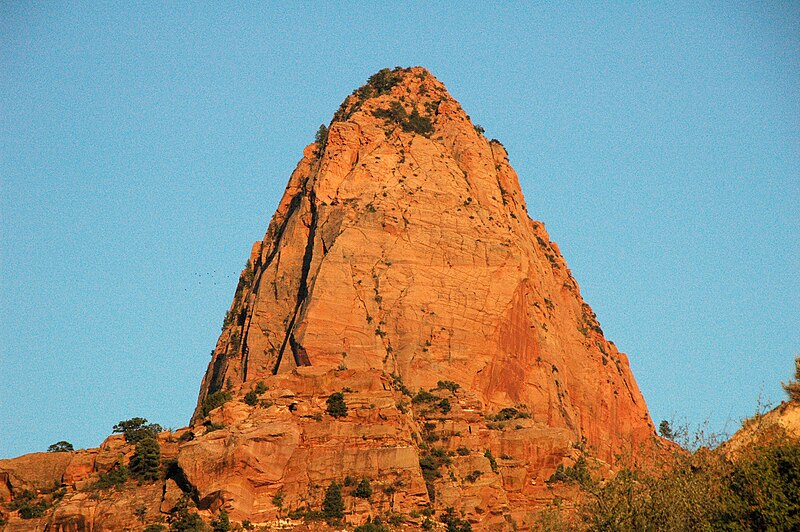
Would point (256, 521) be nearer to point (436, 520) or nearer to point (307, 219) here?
point (436, 520)

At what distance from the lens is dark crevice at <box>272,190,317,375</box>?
99625 millimetres

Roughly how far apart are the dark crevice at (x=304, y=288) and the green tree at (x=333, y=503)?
52.3 ft

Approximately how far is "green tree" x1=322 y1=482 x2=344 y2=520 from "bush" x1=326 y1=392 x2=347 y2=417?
19.8ft

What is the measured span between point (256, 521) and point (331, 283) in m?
26.5

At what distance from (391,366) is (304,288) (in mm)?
12510

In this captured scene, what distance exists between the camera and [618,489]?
2120 inches

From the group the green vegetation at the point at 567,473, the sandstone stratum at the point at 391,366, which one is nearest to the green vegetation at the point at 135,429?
the sandstone stratum at the point at 391,366

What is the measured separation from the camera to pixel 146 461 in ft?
284

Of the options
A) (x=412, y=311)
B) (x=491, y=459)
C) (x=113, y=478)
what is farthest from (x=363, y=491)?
(x=412, y=311)

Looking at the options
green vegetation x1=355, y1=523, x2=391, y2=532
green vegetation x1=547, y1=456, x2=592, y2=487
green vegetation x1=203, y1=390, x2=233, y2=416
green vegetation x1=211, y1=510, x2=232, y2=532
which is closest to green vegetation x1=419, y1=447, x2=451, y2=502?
green vegetation x1=355, y1=523, x2=391, y2=532

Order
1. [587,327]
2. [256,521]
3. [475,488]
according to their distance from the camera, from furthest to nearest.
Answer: [587,327] → [475,488] → [256,521]

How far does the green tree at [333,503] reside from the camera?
81750mm

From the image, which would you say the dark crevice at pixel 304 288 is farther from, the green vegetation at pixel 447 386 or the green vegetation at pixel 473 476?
the green vegetation at pixel 473 476

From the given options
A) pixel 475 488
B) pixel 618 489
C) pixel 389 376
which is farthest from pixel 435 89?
pixel 618 489
